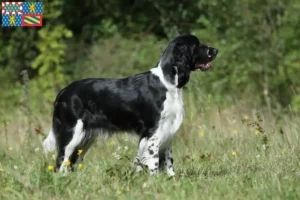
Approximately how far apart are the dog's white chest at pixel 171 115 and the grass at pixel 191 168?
1.34ft

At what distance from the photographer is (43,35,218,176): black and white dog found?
628cm

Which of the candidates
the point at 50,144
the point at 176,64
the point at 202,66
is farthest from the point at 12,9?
the point at 176,64

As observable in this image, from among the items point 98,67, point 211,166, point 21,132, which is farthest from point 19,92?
point 211,166

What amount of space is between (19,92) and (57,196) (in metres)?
10.3

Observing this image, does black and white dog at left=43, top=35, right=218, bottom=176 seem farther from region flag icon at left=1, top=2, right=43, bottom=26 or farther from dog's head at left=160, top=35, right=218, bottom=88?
region flag icon at left=1, top=2, right=43, bottom=26

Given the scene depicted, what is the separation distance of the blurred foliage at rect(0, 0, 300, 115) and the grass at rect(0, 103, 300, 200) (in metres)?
2.45

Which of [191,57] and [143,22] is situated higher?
[191,57]

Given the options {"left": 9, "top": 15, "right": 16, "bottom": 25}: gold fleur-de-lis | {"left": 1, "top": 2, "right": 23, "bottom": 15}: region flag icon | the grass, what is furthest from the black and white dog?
{"left": 9, "top": 15, "right": 16, "bottom": 25}: gold fleur-de-lis

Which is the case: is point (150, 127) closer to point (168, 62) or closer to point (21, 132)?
point (168, 62)

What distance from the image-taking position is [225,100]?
12.0m

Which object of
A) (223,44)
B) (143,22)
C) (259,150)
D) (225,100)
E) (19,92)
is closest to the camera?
(259,150)

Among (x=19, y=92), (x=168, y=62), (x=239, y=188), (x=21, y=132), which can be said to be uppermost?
(x=168, y=62)

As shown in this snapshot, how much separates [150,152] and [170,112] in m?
0.42

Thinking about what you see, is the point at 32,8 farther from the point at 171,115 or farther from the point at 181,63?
the point at 171,115
